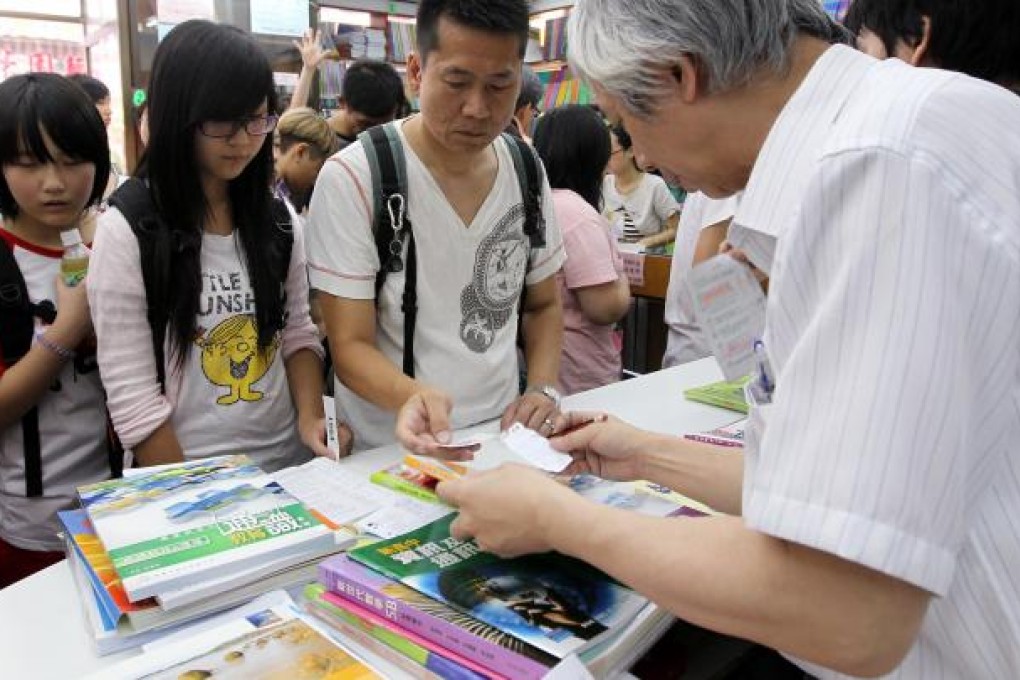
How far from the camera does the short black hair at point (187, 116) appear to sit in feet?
5.01

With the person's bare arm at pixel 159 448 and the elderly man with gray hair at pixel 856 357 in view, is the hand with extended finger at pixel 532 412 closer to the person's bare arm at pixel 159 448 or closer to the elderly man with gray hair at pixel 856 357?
the person's bare arm at pixel 159 448

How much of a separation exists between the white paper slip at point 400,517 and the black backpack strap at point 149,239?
0.58 metres

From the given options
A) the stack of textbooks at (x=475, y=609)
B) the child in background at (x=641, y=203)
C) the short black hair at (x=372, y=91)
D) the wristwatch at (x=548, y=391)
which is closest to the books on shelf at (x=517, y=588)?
the stack of textbooks at (x=475, y=609)

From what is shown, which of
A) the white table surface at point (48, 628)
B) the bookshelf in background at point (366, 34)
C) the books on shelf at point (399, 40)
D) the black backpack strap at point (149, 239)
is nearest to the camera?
the white table surface at point (48, 628)

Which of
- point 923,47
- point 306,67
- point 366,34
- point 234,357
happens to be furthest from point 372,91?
point 366,34

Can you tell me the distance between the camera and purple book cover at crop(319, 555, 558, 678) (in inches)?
33.6

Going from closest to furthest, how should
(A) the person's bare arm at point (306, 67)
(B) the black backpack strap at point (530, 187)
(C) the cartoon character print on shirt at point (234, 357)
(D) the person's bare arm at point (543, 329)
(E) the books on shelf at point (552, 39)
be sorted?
(C) the cartoon character print on shirt at point (234, 357), (B) the black backpack strap at point (530, 187), (D) the person's bare arm at point (543, 329), (A) the person's bare arm at point (306, 67), (E) the books on shelf at point (552, 39)

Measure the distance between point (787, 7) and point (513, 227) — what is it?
1.09 meters

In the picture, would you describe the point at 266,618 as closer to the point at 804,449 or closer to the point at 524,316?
the point at 804,449

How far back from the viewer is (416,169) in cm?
170

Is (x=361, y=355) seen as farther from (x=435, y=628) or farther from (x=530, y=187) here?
(x=435, y=628)

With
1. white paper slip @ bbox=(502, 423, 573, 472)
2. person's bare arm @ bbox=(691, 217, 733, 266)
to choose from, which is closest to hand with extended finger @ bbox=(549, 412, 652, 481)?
white paper slip @ bbox=(502, 423, 573, 472)

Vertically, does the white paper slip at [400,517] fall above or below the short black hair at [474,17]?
below

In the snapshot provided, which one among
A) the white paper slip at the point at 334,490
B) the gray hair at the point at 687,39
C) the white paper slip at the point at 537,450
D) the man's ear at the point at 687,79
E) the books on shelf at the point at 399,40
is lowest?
the white paper slip at the point at 334,490
